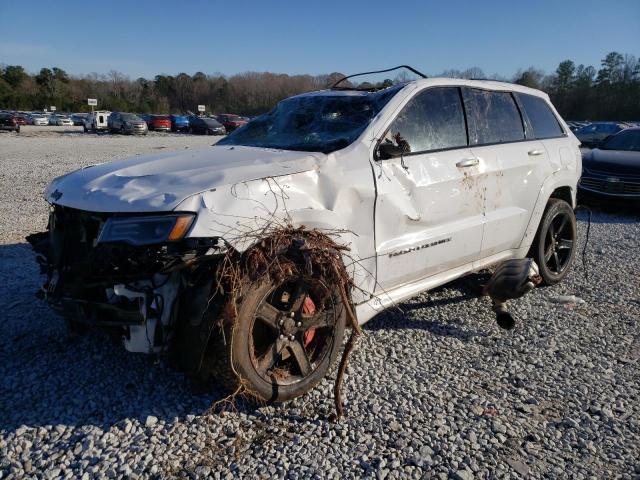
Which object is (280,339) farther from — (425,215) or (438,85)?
(438,85)

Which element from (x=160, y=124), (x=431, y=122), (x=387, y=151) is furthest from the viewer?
(x=160, y=124)

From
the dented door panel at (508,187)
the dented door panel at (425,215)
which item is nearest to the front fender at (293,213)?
the dented door panel at (425,215)

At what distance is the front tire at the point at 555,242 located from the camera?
16.1 ft

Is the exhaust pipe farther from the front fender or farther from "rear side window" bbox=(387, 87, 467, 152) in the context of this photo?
the front fender

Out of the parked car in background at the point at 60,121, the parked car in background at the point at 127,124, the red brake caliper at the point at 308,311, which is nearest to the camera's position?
the red brake caliper at the point at 308,311

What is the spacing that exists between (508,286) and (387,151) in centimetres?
153

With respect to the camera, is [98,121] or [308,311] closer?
[308,311]

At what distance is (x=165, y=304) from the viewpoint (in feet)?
8.55

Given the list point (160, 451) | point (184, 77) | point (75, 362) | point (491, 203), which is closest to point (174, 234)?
point (160, 451)

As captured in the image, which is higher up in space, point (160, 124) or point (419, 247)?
point (160, 124)

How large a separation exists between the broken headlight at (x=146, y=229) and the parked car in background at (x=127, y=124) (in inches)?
1469

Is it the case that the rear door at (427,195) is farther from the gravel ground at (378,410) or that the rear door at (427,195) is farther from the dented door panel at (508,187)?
the gravel ground at (378,410)

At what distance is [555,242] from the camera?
16.9ft

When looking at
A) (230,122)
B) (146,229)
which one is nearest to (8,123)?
(230,122)
